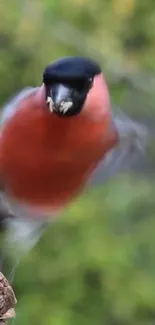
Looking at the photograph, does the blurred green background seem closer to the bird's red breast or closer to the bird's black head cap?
the bird's red breast

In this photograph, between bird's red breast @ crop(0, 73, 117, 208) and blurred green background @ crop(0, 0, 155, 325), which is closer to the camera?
bird's red breast @ crop(0, 73, 117, 208)

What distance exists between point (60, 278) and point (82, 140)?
3.05 ft

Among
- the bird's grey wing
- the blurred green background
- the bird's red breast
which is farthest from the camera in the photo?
the blurred green background

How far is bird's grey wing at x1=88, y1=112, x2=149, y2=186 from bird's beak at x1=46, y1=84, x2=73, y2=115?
0.21 metres

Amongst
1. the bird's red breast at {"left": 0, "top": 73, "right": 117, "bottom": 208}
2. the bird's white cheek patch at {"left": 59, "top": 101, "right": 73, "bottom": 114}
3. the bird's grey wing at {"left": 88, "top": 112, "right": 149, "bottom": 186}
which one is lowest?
the bird's white cheek patch at {"left": 59, "top": 101, "right": 73, "bottom": 114}

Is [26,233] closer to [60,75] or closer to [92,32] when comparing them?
[60,75]

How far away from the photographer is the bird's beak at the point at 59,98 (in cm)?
123

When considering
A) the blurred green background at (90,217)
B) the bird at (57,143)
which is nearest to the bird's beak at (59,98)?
the bird at (57,143)

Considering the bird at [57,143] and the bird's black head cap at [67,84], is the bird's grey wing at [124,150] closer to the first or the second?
the bird at [57,143]

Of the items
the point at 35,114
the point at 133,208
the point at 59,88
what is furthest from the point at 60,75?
the point at 133,208

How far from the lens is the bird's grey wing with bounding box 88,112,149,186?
1.47m

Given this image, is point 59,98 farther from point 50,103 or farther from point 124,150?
point 124,150

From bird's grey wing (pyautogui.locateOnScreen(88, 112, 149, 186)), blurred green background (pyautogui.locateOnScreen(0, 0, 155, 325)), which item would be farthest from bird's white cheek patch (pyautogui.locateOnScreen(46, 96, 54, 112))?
blurred green background (pyautogui.locateOnScreen(0, 0, 155, 325))

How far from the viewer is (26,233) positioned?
62.7 inches
